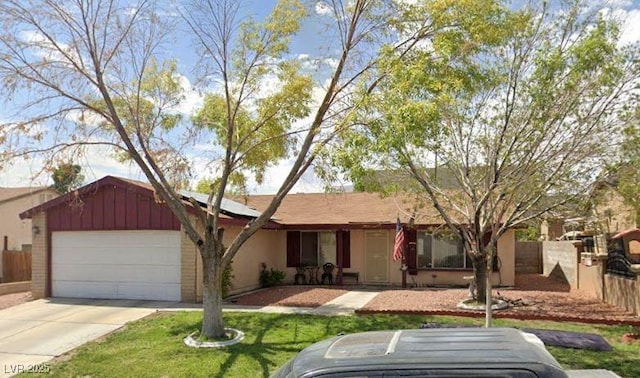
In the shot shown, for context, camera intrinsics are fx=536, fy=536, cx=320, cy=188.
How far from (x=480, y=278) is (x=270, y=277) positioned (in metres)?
8.45

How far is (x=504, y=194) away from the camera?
1291cm

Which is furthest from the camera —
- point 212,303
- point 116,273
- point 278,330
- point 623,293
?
point 116,273

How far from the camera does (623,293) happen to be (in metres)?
13.1

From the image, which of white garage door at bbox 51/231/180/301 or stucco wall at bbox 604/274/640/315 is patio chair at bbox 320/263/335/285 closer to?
white garage door at bbox 51/231/180/301

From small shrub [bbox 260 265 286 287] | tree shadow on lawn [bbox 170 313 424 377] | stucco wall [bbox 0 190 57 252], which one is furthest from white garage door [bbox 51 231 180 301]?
stucco wall [bbox 0 190 57 252]

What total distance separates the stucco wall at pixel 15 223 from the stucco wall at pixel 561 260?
24286 mm

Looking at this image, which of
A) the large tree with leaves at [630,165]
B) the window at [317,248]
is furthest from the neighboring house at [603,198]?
the window at [317,248]

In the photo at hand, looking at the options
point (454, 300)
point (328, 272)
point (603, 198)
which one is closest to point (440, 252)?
point (328, 272)

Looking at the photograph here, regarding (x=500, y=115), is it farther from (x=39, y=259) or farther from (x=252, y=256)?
(x=39, y=259)

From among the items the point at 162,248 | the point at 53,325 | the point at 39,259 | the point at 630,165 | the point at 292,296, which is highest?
the point at 630,165

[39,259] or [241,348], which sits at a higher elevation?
[39,259]

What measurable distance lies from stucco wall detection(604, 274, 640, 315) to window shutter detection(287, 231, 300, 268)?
36.4 feet

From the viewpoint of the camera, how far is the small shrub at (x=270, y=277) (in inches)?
784

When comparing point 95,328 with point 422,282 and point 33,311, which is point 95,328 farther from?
point 422,282
